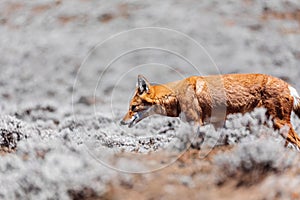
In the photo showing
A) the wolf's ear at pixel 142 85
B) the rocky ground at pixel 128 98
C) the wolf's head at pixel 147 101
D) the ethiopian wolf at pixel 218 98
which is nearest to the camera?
the rocky ground at pixel 128 98

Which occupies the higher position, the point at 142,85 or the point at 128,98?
the point at 142,85

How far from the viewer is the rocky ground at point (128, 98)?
6.41 meters

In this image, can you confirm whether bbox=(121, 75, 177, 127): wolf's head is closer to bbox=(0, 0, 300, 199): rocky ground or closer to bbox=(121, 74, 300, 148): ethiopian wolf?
bbox=(121, 74, 300, 148): ethiopian wolf

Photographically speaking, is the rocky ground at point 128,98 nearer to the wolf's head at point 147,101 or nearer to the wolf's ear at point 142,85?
the wolf's head at point 147,101

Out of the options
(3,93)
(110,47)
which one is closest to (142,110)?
(110,47)

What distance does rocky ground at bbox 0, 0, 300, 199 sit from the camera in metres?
6.41

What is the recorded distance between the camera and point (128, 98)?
46.0 ft

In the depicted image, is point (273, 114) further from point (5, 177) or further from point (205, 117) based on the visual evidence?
point (5, 177)

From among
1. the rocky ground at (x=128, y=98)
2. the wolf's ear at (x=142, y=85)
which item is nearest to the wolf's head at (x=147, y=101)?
the wolf's ear at (x=142, y=85)

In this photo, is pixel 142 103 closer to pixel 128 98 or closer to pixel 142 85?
pixel 142 85

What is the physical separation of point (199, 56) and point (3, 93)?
6.37 m

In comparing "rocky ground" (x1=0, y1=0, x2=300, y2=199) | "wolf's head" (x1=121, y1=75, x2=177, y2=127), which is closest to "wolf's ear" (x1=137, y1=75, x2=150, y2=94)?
"wolf's head" (x1=121, y1=75, x2=177, y2=127)

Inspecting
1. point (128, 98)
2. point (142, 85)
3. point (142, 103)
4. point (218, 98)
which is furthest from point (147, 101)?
point (128, 98)

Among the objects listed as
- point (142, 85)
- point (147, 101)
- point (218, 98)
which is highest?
point (142, 85)
